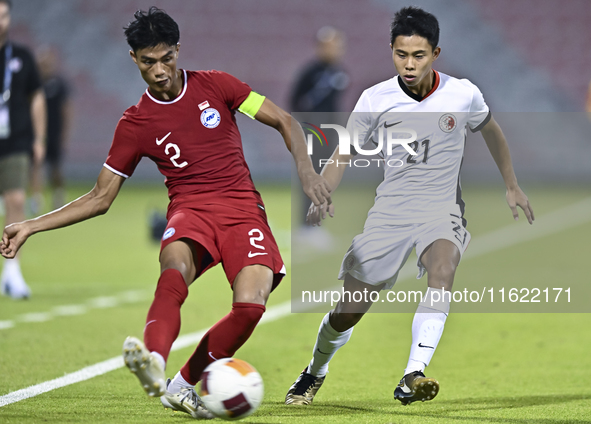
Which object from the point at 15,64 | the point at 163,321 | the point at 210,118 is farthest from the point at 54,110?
the point at 163,321

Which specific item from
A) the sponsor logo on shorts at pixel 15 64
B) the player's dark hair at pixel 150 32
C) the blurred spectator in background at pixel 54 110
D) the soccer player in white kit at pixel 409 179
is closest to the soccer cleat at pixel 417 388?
the soccer player in white kit at pixel 409 179

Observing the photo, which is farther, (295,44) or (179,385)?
(295,44)

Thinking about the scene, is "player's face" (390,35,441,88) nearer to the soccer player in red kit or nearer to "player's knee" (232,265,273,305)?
the soccer player in red kit

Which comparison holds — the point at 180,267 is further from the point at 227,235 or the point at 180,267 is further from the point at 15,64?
the point at 15,64

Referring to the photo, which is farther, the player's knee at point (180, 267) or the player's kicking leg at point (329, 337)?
the player's kicking leg at point (329, 337)

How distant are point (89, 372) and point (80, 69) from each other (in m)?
21.7

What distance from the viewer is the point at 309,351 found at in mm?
Result: 6043

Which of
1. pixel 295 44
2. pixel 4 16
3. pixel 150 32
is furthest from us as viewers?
pixel 295 44

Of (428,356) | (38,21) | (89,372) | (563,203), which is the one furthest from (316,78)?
(38,21)

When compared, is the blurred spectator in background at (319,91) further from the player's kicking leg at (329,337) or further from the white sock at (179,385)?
the white sock at (179,385)

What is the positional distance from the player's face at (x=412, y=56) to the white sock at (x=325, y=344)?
1.30m

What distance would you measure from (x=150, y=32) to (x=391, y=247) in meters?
1.59

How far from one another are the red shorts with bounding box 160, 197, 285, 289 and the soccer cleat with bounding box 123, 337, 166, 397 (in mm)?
773

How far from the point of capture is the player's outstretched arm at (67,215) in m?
4.00
